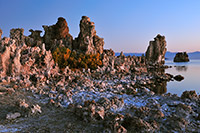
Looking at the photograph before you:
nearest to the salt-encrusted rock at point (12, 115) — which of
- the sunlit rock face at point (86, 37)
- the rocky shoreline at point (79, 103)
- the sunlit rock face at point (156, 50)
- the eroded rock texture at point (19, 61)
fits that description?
the rocky shoreline at point (79, 103)

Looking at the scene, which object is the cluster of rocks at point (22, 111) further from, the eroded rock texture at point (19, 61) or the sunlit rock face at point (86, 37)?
the sunlit rock face at point (86, 37)

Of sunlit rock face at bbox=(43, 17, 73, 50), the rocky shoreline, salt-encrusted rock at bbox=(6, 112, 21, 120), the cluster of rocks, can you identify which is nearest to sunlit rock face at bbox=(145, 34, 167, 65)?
sunlit rock face at bbox=(43, 17, 73, 50)

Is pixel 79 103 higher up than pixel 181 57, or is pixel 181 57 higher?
pixel 181 57

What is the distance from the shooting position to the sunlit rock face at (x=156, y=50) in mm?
68894

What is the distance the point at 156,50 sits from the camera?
69375 millimetres

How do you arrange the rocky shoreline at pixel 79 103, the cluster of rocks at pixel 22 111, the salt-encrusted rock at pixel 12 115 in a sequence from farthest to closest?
the cluster of rocks at pixel 22 111 < the salt-encrusted rock at pixel 12 115 < the rocky shoreline at pixel 79 103

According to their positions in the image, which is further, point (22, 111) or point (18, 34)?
point (18, 34)

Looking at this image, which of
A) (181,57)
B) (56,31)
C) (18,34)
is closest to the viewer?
(18,34)

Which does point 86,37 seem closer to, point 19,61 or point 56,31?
point 56,31

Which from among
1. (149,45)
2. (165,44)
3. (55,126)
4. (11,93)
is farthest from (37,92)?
(165,44)

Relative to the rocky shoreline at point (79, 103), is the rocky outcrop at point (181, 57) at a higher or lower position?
higher

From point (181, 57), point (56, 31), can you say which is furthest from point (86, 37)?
point (181, 57)

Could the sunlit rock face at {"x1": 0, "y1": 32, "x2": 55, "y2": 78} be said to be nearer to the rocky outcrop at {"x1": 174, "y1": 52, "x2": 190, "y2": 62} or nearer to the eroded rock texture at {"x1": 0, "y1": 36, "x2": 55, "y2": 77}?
the eroded rock texture at {"x1": 0, "y1": 36, "x2": 55, "y2": 77}

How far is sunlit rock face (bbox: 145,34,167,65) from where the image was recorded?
68894 millimetres
